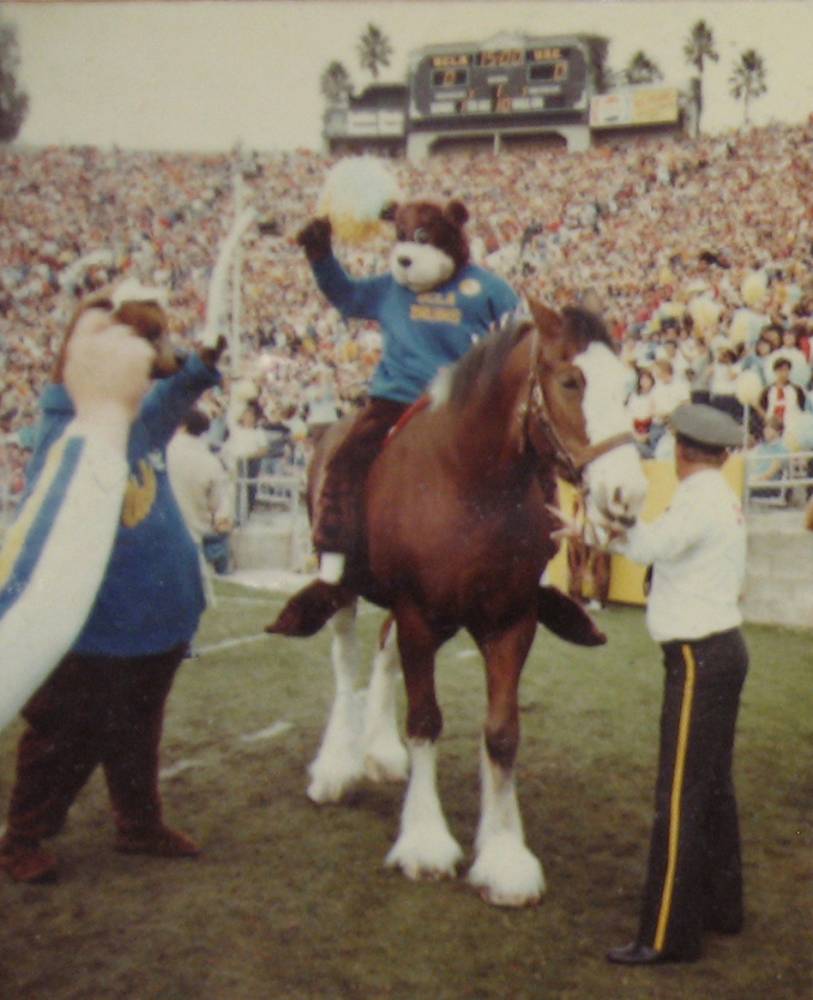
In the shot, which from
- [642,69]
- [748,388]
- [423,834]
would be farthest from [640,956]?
[748,388]

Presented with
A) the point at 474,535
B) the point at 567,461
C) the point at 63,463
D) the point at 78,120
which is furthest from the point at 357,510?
the point at 63,463

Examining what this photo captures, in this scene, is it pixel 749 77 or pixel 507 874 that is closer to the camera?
pixel 507 874

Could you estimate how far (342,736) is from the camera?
4.09m

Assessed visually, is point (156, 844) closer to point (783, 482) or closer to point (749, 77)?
point (749, 77)

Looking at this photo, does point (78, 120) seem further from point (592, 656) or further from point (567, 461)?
point (592, 656)

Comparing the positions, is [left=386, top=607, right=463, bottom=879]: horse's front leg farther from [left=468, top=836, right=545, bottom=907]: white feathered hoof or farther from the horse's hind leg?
the horse's hind leg

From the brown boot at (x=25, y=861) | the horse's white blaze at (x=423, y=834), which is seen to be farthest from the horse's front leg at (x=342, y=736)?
the brown boot at (x=25, y=861)

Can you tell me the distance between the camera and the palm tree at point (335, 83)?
3.81 m

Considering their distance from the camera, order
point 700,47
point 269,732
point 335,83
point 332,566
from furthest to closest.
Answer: point 269,732 → point 335,83 → point 332,566 → point 700,47

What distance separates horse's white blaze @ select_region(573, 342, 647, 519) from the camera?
260 centimetres

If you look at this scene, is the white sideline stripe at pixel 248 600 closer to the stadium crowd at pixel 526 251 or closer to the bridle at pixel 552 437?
the stadium crowd at pixel 526 251

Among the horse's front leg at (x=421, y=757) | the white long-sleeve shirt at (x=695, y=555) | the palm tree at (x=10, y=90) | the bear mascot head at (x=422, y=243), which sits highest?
the palm tree at (x=10, y=90)

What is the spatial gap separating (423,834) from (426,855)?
0.22 ft

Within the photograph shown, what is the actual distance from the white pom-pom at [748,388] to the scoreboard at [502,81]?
248 cm
